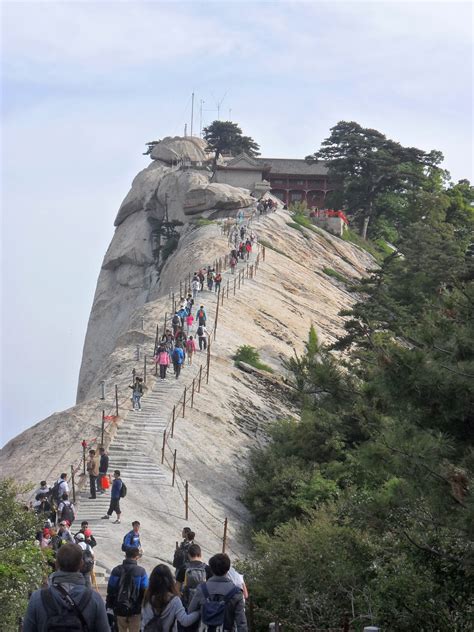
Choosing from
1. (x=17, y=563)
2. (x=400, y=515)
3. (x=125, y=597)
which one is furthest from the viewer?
(x=400, y=515)

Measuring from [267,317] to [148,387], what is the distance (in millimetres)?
15187

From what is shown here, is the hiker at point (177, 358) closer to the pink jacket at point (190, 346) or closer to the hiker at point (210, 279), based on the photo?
the pink jacket at point (190, 346)

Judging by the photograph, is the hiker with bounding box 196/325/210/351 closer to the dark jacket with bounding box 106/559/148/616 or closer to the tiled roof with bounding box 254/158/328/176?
the dark jacket with bounding box 106/559/148/616

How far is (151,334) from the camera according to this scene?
4375 centimetres

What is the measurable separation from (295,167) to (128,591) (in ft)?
275

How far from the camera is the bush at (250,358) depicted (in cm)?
4231

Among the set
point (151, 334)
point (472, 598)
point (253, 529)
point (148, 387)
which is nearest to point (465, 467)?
point (472, 598)

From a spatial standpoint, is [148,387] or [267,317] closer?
[148,387]

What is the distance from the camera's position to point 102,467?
27.5 metres

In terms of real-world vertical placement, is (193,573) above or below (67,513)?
above

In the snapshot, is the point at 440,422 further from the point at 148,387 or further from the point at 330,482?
the point at 148,387

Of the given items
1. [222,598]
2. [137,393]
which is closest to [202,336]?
[137,393]

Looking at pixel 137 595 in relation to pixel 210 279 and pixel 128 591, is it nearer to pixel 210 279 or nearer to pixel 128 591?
pixel 128 591

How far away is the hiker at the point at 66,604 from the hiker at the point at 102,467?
18.9m
